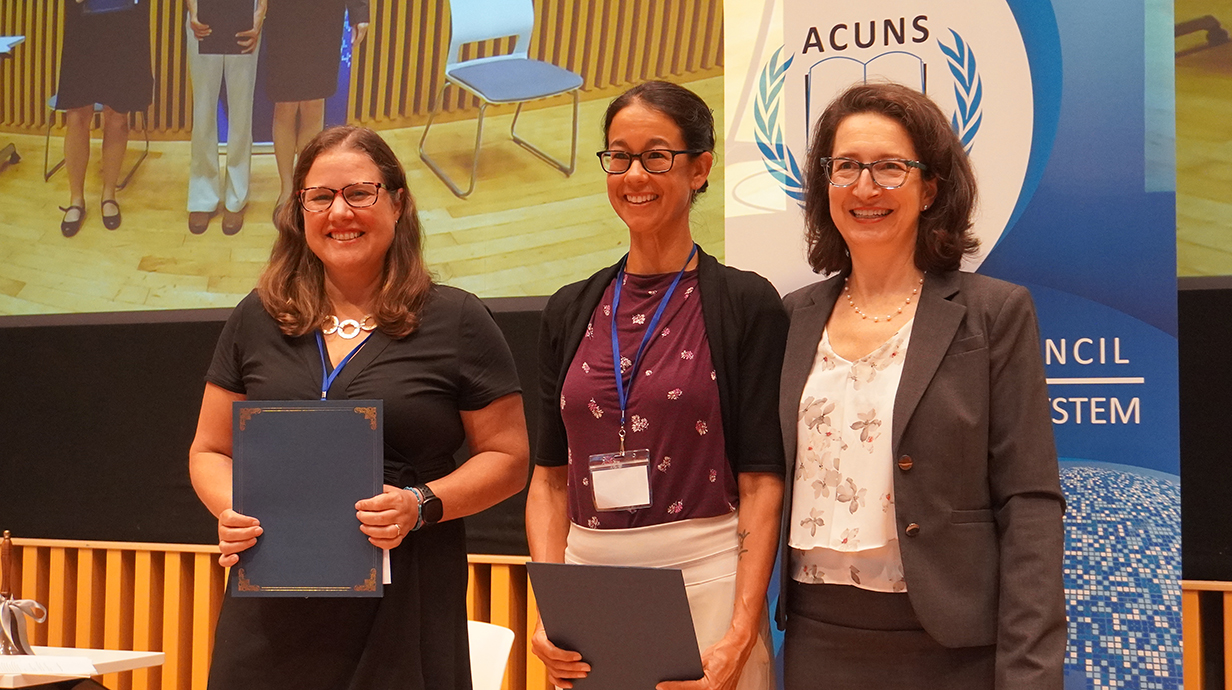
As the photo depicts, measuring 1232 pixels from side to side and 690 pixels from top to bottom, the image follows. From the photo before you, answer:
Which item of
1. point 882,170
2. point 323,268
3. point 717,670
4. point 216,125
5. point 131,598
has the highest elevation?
point 216,125

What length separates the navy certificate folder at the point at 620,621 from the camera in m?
1.74

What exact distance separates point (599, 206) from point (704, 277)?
2.06 meters

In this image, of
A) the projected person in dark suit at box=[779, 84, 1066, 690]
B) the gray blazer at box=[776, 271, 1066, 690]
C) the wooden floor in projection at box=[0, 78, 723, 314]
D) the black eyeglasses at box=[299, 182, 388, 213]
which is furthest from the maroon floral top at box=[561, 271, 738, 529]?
the wooden floor in projection at box=[0, 78, 723, 314]

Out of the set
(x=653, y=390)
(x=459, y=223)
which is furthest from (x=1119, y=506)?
(x=459, y=223)

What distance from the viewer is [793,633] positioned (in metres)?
1.94

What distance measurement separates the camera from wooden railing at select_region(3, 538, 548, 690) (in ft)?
14.9

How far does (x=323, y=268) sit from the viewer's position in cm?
238

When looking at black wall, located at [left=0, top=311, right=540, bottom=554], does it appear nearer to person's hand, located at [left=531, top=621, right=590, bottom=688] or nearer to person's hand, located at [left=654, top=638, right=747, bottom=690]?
person's hand, located at [left=531, top=621, right=590, bottom=688]

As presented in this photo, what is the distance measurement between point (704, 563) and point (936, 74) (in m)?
1.52

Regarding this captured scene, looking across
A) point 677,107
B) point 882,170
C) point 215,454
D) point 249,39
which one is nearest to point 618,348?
point 677,107

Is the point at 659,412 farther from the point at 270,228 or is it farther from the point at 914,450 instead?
the point at 270,228

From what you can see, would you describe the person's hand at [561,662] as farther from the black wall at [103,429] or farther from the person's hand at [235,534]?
the black wall at [103,429]

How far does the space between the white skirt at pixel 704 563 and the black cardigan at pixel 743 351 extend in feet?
0.47

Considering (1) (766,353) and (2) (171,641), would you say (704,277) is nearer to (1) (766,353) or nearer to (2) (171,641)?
(1) (766,353)
